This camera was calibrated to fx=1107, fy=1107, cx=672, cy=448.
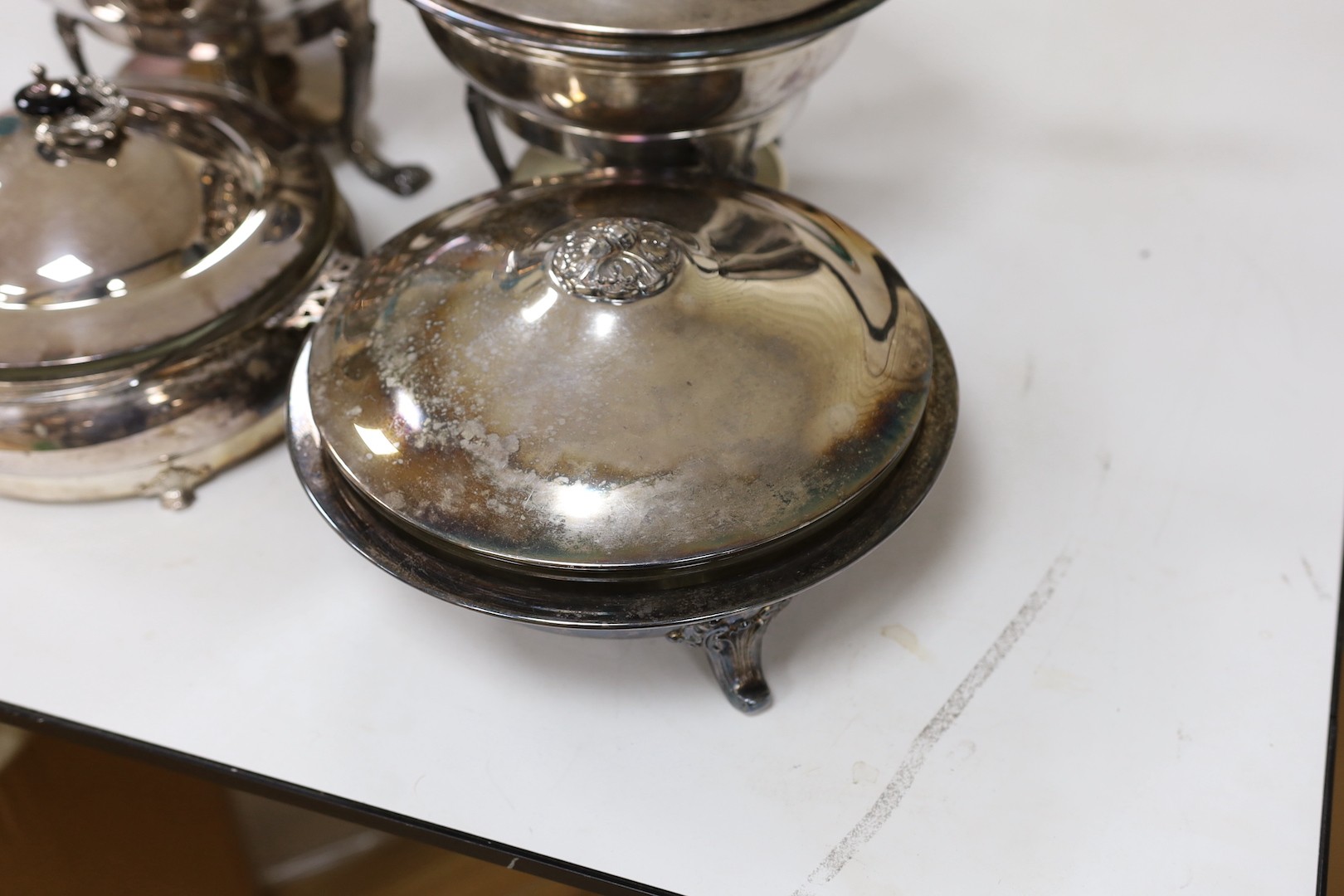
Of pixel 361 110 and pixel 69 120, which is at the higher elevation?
pixel 69 120

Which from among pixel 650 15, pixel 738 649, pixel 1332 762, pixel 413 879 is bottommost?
pixel 413 879

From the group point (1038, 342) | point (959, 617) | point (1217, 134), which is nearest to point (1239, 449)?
point (1038, 342)

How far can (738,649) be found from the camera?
85 cm

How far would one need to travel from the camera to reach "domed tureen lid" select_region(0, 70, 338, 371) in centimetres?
96

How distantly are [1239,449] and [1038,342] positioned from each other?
227 mm

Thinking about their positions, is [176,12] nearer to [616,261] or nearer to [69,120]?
[69,120]

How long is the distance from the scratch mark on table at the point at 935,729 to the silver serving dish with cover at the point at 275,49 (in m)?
0.89

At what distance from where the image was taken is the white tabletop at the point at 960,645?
33.0 inches

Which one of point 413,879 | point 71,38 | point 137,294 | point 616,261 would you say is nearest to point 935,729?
point 616,261

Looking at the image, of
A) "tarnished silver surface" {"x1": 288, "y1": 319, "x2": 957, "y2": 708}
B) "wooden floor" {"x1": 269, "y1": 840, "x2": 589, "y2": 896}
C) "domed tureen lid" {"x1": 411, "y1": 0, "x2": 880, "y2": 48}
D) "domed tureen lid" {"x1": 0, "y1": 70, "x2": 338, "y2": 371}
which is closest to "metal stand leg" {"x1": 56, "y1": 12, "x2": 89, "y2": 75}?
"domed tureen lid" {"x1": 0, "y1": 70, "x2": 338, "y2": 371}

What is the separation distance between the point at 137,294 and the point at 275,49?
50 centimetres

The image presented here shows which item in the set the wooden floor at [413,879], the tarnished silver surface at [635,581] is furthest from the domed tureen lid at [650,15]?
the wooden floor at [413,879]

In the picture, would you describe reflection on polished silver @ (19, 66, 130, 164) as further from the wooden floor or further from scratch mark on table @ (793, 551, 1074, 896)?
scratch mark on table @ (793, 551, 1074, 896)

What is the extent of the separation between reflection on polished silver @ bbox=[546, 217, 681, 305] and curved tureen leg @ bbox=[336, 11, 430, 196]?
60 cm
